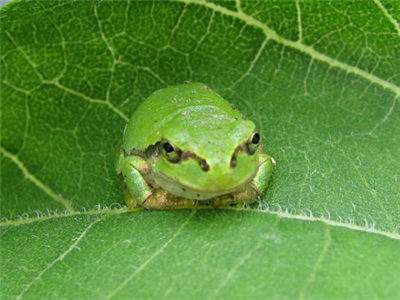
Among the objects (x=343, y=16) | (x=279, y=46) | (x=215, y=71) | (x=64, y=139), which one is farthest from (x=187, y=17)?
(x=64, y=139)

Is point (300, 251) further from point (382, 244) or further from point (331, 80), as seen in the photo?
point (331, 80)

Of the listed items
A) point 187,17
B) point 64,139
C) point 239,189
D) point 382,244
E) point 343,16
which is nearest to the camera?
point 382,244

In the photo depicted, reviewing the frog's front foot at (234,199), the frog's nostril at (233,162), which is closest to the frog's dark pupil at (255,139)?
the frog's nostril at (233,162)

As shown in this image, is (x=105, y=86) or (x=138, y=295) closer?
(x=138, y=295)

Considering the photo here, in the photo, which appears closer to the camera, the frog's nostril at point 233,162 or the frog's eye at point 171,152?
the frog's nostril at point 233,162

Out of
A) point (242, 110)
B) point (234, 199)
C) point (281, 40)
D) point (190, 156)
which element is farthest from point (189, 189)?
point (281, 40)

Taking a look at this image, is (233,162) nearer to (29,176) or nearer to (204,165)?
(204,165)

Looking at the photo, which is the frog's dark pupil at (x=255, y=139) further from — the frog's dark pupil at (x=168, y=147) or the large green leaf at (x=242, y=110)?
the frog's dark pupil at (x=168, y=147)
